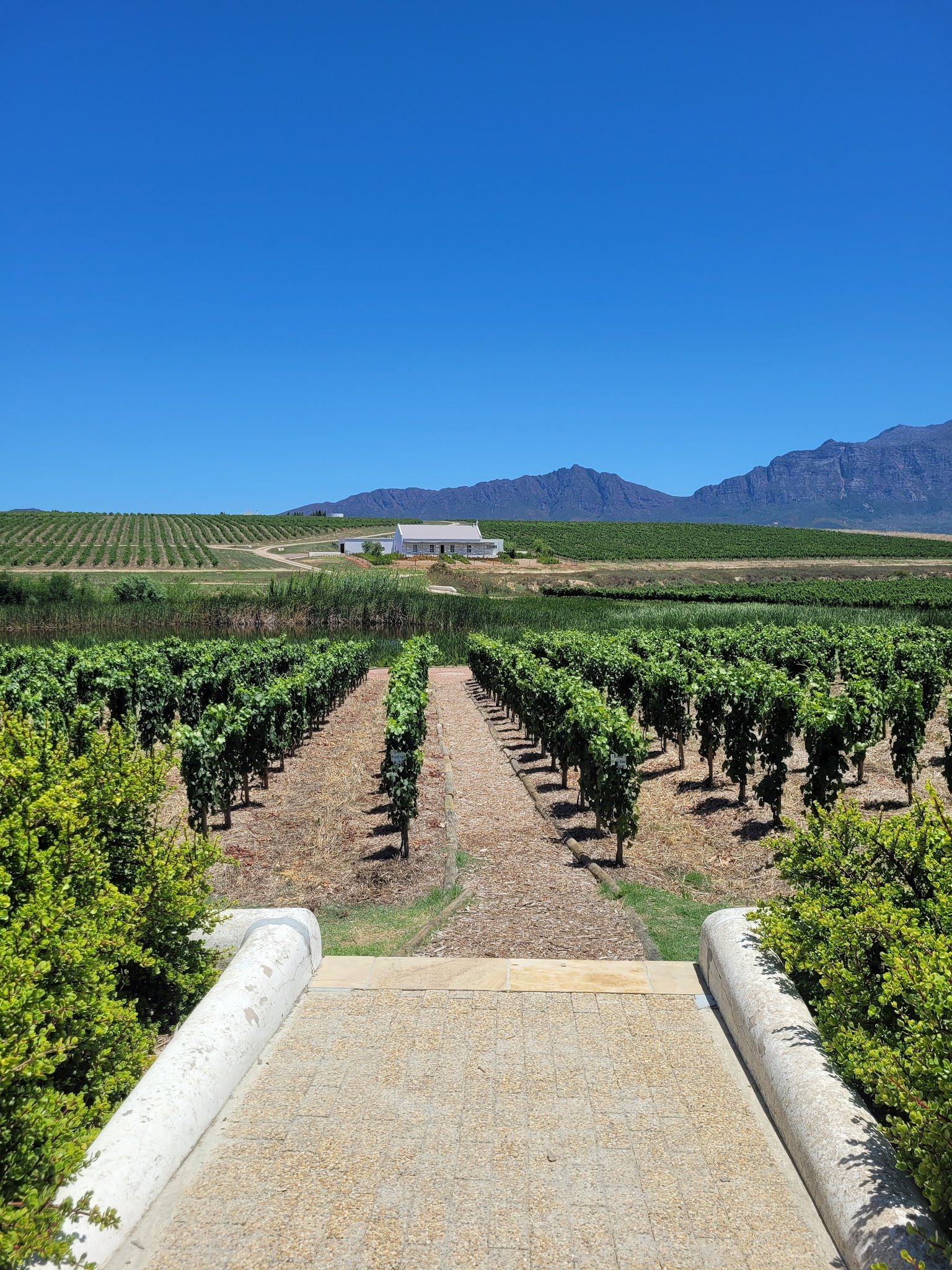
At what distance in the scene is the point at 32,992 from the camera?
332cm

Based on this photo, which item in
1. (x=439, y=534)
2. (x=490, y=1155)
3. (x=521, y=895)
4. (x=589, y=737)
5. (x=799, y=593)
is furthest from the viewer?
(x=439, y=534)

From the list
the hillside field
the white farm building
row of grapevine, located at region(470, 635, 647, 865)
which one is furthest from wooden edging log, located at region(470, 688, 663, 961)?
the white farm building

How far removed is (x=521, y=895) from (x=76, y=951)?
569 cm

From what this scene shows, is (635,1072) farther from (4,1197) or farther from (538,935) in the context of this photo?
(4,1197)

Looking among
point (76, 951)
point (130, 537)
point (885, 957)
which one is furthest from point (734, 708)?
point (130, 537)

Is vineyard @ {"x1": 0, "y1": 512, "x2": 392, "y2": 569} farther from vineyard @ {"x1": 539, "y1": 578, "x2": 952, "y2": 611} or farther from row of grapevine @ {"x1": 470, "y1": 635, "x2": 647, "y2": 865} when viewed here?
row of grapevine @ {"x1": 470, "y1": 635, "x2": 647, "y2": 865}

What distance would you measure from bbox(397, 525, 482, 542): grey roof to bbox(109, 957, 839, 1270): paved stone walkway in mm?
94328

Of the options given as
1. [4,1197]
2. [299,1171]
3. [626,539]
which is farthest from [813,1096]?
[626,539]

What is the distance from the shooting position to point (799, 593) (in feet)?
209

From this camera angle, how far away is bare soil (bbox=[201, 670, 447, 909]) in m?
9.41

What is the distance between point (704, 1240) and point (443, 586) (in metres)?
63.8

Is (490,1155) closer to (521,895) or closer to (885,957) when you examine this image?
(885,957)

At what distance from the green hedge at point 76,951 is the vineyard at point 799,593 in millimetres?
54835

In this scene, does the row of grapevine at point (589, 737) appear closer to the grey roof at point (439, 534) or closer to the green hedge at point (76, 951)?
the green hedge at point (76, 951)
